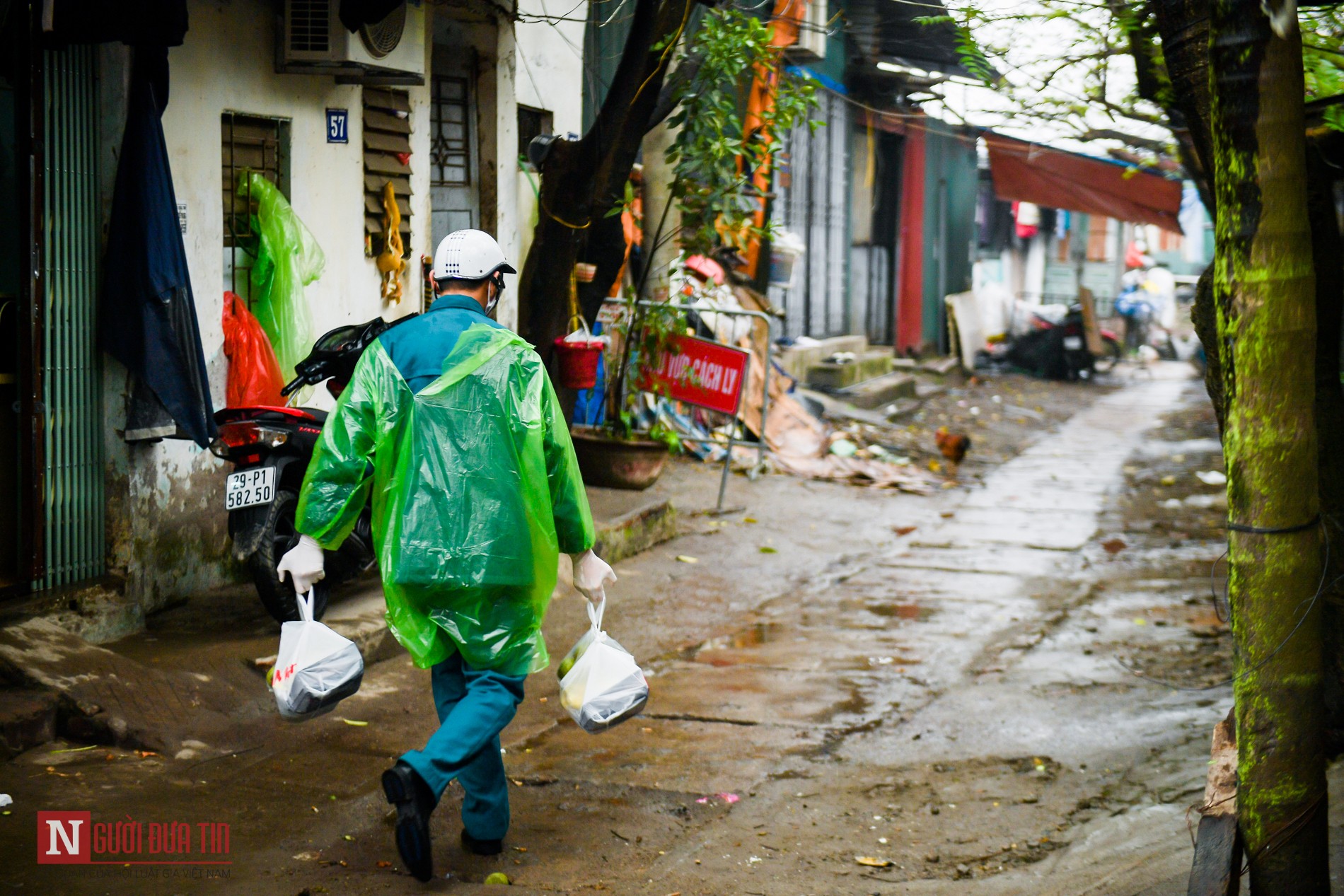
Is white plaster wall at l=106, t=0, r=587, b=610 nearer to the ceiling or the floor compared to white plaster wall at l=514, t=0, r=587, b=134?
nearer to the floor

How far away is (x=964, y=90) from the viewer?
9039 mm

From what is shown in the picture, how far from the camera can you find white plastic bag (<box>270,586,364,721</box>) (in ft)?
11.5

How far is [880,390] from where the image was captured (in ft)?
52.0

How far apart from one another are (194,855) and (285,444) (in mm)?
2365

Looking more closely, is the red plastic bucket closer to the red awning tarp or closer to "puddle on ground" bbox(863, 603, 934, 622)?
"puddle on ground" bbox(863, 603, 934, 622)

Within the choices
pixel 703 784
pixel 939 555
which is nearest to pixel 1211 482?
pixel 939 555

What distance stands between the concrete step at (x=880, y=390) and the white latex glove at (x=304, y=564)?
11.9 m

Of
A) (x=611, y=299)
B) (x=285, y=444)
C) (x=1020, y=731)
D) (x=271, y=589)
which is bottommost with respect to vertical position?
(x=1020, y=731)

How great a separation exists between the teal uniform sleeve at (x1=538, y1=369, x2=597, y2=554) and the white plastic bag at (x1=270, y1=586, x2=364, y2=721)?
0.71 metres

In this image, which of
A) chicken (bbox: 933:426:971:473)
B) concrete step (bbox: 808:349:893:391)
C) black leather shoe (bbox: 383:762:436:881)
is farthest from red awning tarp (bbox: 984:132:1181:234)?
black leather shoe (bbox: 383:762:436:881)

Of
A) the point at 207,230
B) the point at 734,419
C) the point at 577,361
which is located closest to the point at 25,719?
the point at 207,230

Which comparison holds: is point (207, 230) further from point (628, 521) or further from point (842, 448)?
point (842, 448)

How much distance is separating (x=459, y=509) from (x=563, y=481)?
1.13 feet

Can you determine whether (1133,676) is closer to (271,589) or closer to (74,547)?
(271,589)
